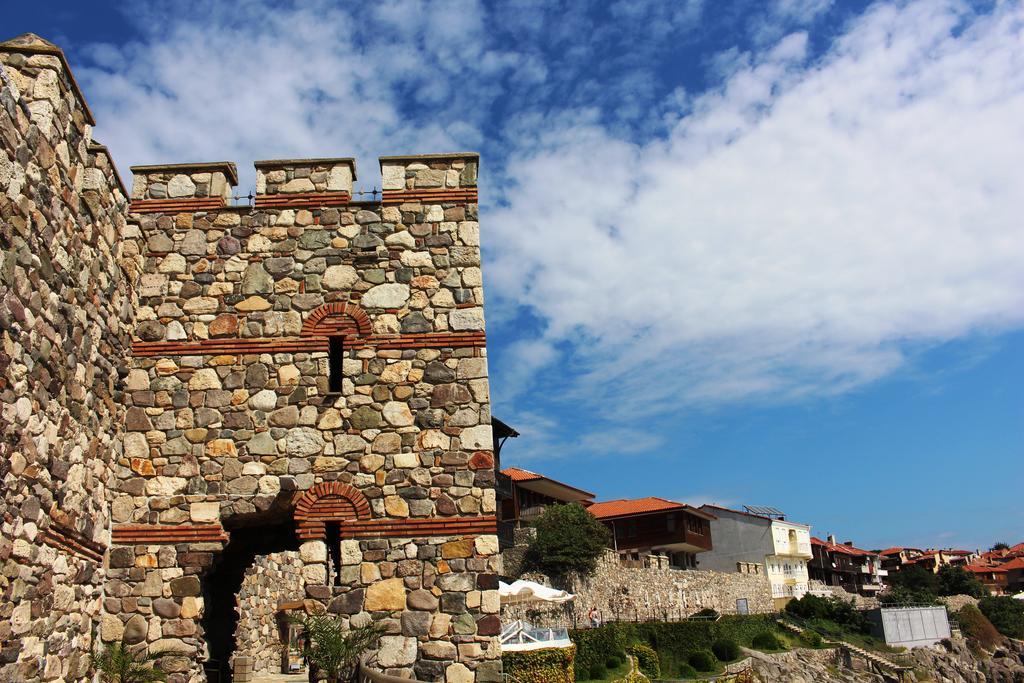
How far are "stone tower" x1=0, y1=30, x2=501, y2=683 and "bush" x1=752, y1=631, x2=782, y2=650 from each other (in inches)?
1126

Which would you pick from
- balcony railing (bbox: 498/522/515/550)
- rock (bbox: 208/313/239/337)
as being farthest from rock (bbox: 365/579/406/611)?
balcony railing (bbox: 498/522/515/550)

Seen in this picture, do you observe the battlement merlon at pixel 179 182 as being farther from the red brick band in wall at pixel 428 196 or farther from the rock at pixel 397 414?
the rock at pixel 397 414

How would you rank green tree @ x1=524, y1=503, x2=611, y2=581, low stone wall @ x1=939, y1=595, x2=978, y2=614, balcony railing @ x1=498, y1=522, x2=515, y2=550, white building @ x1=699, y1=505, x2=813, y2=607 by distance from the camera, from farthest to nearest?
white building @ x1=699, y1=505, x2=813, y2=607 → low stone wall @ x1=939, y1=595, x2=978, y2=614 → balcony railing @ x1=498, y1=522, x2=515, y2=550 → green tree @ x1=524, y1=503, x2=611, y2=581

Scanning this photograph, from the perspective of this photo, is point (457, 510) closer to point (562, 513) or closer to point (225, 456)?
point (225, 456)

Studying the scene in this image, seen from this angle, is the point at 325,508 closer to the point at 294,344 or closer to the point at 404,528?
the point at 404,528

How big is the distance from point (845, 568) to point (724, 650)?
172ft

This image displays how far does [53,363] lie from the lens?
6484 millimetres

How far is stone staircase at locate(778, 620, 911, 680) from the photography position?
34.7 m

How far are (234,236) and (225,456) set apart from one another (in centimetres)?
242

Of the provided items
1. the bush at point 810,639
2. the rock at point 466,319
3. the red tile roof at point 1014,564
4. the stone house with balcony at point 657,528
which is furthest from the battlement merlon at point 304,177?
the red tile roof at point 1014,564

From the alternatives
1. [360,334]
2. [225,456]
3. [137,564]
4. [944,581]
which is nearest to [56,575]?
[137,564]

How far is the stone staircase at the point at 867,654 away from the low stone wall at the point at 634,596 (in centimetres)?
399

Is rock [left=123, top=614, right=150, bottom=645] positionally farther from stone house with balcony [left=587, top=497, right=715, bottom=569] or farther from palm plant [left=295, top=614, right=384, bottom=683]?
stone house with balcony [left=587, top=497, right=715, bottom=569]

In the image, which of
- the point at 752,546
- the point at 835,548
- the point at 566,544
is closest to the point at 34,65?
the point at 566,544
